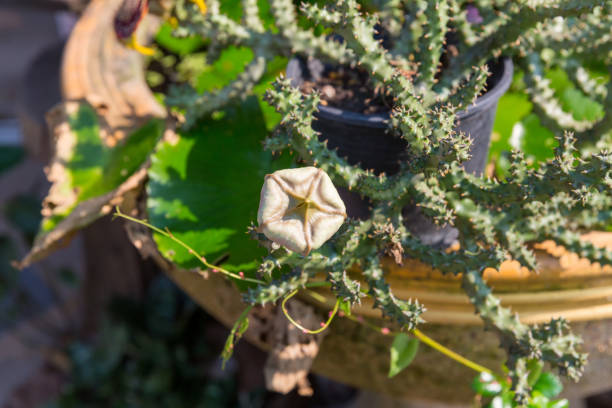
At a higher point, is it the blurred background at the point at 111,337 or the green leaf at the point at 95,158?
the green leaf at the point at 95,158

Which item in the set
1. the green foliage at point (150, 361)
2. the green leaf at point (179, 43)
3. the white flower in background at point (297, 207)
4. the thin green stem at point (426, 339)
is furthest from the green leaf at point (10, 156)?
the white flower in background at point (297, 207)

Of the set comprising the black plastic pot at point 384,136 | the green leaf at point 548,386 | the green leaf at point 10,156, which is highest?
the black plastic pot at point 384,136

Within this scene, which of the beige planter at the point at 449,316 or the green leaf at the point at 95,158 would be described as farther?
the green leaf at the point at 95,158

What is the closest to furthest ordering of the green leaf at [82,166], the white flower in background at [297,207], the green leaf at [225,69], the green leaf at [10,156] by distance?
1. the white flower in background at [297,207]
2. the green leaf at [82,166]
3. the green leaf at [225,69]
4. the green leaf at [10,156]

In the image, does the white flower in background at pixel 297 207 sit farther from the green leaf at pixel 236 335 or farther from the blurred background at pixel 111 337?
the blurred background at pixel 111 337

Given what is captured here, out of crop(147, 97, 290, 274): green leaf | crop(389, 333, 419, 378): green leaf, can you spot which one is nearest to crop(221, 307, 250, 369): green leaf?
crop(147, 97, 290, 274): green leaf

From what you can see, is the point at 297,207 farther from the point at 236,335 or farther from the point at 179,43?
the point at 179,43

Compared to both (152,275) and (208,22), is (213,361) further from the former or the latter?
(208,22)

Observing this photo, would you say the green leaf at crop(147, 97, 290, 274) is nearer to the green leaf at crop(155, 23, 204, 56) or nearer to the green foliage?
the green leaf at crop(155, 23, 204, 56)
